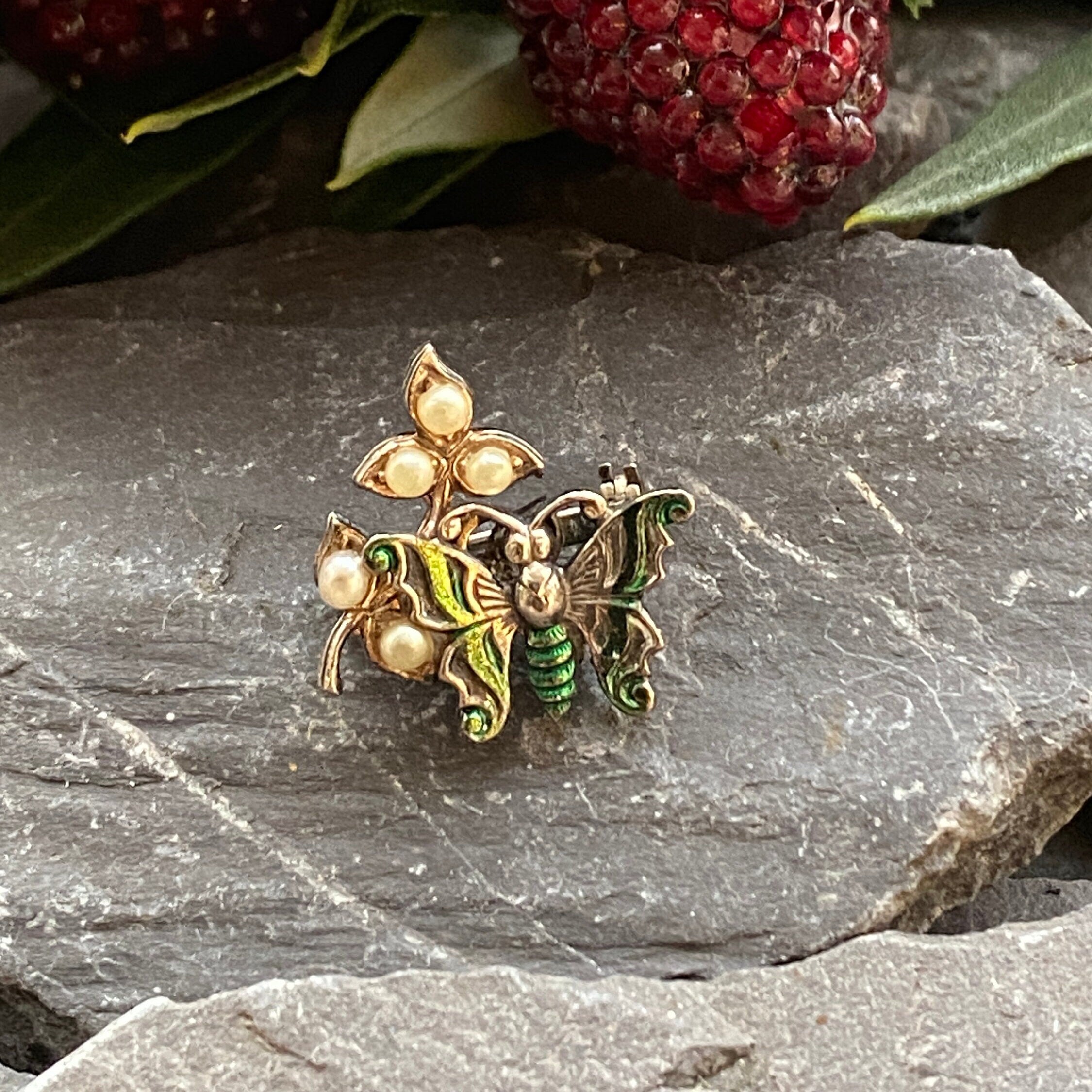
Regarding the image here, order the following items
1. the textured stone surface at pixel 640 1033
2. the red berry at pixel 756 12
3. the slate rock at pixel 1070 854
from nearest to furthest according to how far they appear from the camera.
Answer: the textured stone surface at pixel 640 1033 < the red berry at pixel 756 12 < the slate rock at pixel 1070 854

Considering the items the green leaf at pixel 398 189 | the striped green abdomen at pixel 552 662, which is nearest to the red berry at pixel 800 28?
the green leaf at pixel 398 189

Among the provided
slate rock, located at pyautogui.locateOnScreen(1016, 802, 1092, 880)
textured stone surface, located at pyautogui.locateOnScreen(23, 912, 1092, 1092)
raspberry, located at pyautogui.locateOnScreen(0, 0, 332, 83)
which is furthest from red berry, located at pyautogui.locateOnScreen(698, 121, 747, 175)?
slate rock, located at pyautogui.locateOnScreen(1016, 802, 1092, 880)

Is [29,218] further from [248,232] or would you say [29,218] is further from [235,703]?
[235,703]

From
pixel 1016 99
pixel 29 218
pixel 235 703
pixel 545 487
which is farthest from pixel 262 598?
pixel 1016 99

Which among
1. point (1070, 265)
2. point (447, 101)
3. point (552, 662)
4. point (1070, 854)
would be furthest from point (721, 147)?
point (1070, 854)

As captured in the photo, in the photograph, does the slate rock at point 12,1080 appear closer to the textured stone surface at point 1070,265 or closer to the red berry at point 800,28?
the red berry at point 800,28
